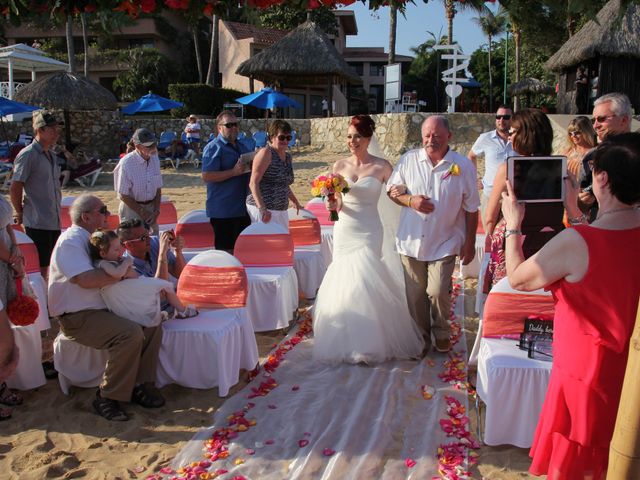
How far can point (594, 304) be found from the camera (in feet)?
6.72

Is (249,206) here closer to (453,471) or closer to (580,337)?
(453,471)

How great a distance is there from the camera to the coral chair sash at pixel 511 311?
12.0 feet

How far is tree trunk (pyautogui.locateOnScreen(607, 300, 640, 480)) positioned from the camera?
1.54 metres

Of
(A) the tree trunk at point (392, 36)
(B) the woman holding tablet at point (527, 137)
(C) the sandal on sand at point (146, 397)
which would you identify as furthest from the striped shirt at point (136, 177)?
(A) the tree trunk at point (392, 36)

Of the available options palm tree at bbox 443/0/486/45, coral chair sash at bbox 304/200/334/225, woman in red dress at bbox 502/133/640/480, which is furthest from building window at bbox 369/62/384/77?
woman in red dress at bbox 502/133/640/480

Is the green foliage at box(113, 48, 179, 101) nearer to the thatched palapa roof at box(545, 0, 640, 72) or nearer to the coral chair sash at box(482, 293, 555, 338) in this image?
the thatched palapa roof at box(545, 0, 640, 72)

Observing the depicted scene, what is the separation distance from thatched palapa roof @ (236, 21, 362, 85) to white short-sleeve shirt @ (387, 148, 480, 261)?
21.2m

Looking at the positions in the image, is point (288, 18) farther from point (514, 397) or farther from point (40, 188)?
point (514, 397)

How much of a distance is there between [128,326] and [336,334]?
5.38 feet

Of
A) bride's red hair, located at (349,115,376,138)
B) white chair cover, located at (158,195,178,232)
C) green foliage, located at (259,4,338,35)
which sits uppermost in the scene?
green foliage, located at (259,4,338,35)

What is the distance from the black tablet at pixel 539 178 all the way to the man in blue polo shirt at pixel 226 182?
135 inches

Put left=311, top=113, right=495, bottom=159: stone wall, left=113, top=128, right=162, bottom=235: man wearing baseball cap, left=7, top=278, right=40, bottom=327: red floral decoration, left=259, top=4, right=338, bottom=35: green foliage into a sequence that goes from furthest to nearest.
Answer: left=259, top=4, right=338, bottom=35: green foliage → left=311, top=113, right=495, bottom=159: stone wall → left=113, top=128, right=162, bottom=235: man wearing baseball cap → left=7, top=278, right=40, bottom=327: red floral decoration

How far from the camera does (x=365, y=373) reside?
4547 mm

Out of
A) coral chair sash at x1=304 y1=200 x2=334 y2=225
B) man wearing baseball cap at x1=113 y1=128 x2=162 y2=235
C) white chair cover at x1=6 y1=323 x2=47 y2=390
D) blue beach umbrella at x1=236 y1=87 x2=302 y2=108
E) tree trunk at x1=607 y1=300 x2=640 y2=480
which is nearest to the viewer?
tree trunk at x1=607 y1=300 x2=640 y2=480
